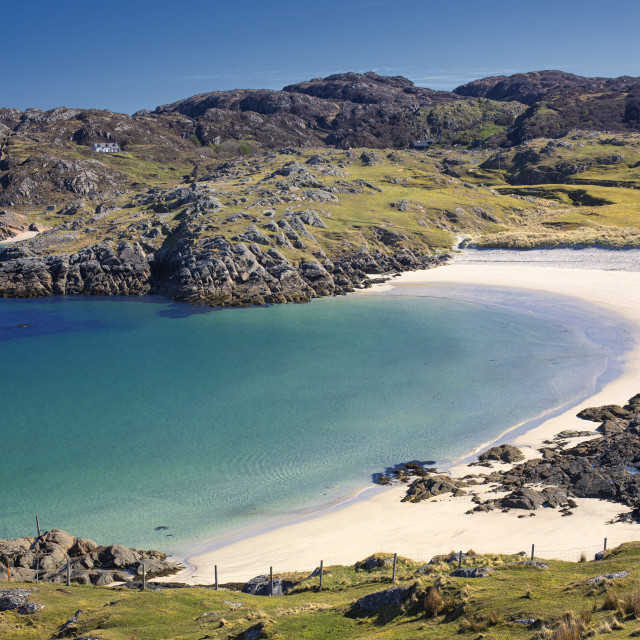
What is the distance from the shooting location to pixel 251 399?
46219mm

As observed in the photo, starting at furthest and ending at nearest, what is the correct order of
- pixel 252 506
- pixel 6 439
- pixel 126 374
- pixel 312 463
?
pixel 126 374, pixel 6 439, pixel 312 463, pixel 252 506

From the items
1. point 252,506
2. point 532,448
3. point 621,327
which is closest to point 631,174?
point 621,327

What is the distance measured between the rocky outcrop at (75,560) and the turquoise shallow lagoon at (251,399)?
189cm

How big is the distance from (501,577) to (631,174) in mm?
165292

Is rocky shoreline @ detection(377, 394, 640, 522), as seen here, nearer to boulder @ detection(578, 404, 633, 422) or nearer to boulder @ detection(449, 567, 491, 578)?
boulder @ detection(578, 404, 633, 422)

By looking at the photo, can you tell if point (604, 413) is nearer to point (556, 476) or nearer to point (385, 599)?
point (556, 476)

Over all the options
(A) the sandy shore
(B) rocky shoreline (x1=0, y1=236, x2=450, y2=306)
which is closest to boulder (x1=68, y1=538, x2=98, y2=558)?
(A) the sandy shore

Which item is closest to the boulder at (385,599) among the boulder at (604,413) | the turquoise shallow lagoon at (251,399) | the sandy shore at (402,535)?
the sandy shore at (402,535)

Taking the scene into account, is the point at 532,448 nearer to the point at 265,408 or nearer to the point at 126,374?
the point at 265,408

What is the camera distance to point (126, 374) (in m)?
54.4

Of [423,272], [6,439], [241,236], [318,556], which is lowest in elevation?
[318,556]

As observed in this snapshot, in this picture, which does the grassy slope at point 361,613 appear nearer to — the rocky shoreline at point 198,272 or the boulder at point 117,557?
the boulder at point 117,557

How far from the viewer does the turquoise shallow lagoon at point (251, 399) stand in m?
31.8

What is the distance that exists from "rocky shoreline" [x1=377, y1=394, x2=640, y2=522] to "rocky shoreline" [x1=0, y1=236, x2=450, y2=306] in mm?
52585
